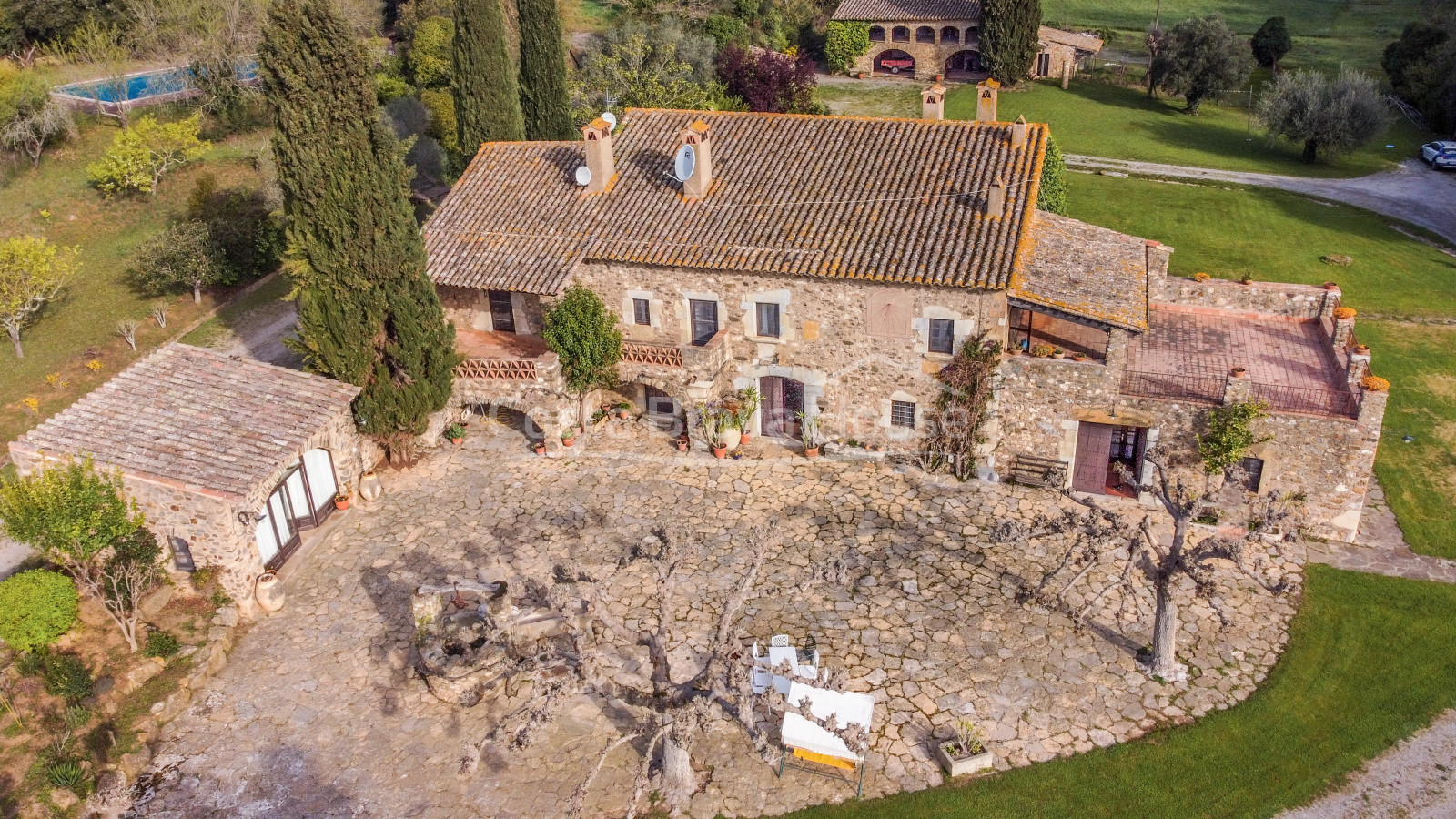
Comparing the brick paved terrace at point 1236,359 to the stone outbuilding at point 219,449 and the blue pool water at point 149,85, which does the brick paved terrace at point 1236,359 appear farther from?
the blue pool water at point 149,85

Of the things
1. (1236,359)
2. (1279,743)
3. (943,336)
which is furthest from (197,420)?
(1236,359)

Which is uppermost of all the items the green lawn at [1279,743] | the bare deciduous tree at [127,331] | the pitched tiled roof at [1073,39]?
the pitched tiled roof at [1073,39]

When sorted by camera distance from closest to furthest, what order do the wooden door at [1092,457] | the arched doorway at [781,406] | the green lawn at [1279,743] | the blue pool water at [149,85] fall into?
the green lawn at [1279,743] → the wooden door at [1092,457] → the arched doorway at [781,406] → the blue pool water at [149,85]

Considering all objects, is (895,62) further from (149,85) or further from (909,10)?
(149,85)

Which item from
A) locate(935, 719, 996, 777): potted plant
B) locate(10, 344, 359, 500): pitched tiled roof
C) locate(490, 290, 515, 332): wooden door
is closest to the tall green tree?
locate(490, 290, 515, 332): wooden door

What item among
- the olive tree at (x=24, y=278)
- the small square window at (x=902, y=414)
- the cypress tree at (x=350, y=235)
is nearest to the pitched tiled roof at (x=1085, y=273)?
the small square window at (x=902, y=414)

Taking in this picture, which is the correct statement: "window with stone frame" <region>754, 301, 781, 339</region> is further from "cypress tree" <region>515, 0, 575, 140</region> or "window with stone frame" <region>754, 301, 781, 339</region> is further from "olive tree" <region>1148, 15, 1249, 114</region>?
"olive tree" <region>1148, 15, 1249, 114</region>
